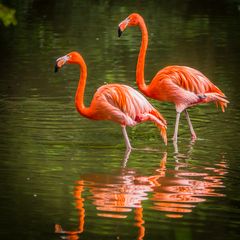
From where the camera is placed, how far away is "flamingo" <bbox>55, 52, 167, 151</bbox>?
9906 mm

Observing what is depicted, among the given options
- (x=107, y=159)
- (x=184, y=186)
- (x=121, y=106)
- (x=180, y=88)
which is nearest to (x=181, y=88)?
(x=180, y=88)

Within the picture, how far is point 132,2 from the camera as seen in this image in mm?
27422

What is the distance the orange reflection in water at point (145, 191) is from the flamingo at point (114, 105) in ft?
2.86

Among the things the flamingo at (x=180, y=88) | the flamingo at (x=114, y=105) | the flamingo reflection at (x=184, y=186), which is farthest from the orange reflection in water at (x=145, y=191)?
the flamingo at (x=180, y=88)

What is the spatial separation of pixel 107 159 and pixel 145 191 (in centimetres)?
135

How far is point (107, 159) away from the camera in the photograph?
373 inches

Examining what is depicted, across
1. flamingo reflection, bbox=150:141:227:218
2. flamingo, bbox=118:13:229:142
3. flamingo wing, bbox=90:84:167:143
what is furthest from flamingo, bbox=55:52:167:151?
flamingo reflection, bbox=150:141:227:218

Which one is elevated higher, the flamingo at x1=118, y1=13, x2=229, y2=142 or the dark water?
the flamingo at x1=118, y1=13, x2=229, y2=142

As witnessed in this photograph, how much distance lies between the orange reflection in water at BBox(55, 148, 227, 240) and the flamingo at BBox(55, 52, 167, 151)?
0.87 m

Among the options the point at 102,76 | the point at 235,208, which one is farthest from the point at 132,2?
the point at 235,208

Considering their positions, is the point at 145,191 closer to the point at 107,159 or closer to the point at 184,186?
the point at 184,186

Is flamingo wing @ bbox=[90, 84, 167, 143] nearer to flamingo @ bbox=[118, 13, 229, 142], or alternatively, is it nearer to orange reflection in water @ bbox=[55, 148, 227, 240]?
flamingo @ bbox=[118, 13, 229, 142]

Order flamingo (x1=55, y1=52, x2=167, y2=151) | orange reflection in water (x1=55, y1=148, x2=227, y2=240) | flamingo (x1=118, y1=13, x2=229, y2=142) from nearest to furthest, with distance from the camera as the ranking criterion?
1. orange reflection in water (x1=55, y1=148, x2=227, y2=240)
2. flamingo (x1=55, y1=52, x2=167, y2=151)
3. flamingo (x1=118, y1=13, x2=229, y2=142)

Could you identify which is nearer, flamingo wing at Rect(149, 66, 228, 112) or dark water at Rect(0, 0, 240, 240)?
dark water at Rect(0, 0, 240, 240)
